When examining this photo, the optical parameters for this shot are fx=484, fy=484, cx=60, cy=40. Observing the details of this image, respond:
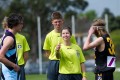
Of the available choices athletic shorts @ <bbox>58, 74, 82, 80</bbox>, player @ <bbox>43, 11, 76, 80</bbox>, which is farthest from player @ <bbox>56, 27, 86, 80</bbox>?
player @ <bbox>43, 11, 76, 80</bbox>

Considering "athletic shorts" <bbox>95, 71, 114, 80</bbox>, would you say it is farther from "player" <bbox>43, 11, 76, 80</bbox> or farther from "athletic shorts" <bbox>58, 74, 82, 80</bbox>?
"player" <bbox>43, 11, 76, 80</bbox>

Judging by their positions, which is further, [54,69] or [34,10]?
[34,10]

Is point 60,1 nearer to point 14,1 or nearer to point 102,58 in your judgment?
point 14,1

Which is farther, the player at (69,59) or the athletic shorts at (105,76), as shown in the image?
the player at (69,59)

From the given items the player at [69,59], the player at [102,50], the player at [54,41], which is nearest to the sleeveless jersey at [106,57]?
the player at [102,50]

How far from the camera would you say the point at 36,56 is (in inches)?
1871

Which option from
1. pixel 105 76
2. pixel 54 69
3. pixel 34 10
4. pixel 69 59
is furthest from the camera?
pixel 34 10

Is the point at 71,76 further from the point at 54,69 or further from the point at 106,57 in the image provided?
the point at 54,69

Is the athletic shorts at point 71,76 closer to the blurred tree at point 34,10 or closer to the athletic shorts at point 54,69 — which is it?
the athletic shorts at point 54,69

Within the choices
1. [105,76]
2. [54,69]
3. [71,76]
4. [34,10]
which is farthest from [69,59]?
[34,10]

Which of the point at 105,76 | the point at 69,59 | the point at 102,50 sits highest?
the point at 102,50

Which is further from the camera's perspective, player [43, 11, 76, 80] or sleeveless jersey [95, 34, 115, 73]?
player [43, 11, 76, 80]

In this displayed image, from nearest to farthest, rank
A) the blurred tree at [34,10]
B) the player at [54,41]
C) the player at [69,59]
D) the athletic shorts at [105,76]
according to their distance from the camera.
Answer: the athletic shorts at [105,76], the player at [69,59], the player at [54,41], the blurred tree at [34,10]

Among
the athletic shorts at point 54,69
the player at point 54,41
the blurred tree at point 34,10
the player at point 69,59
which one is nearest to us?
the player at point 69,59
